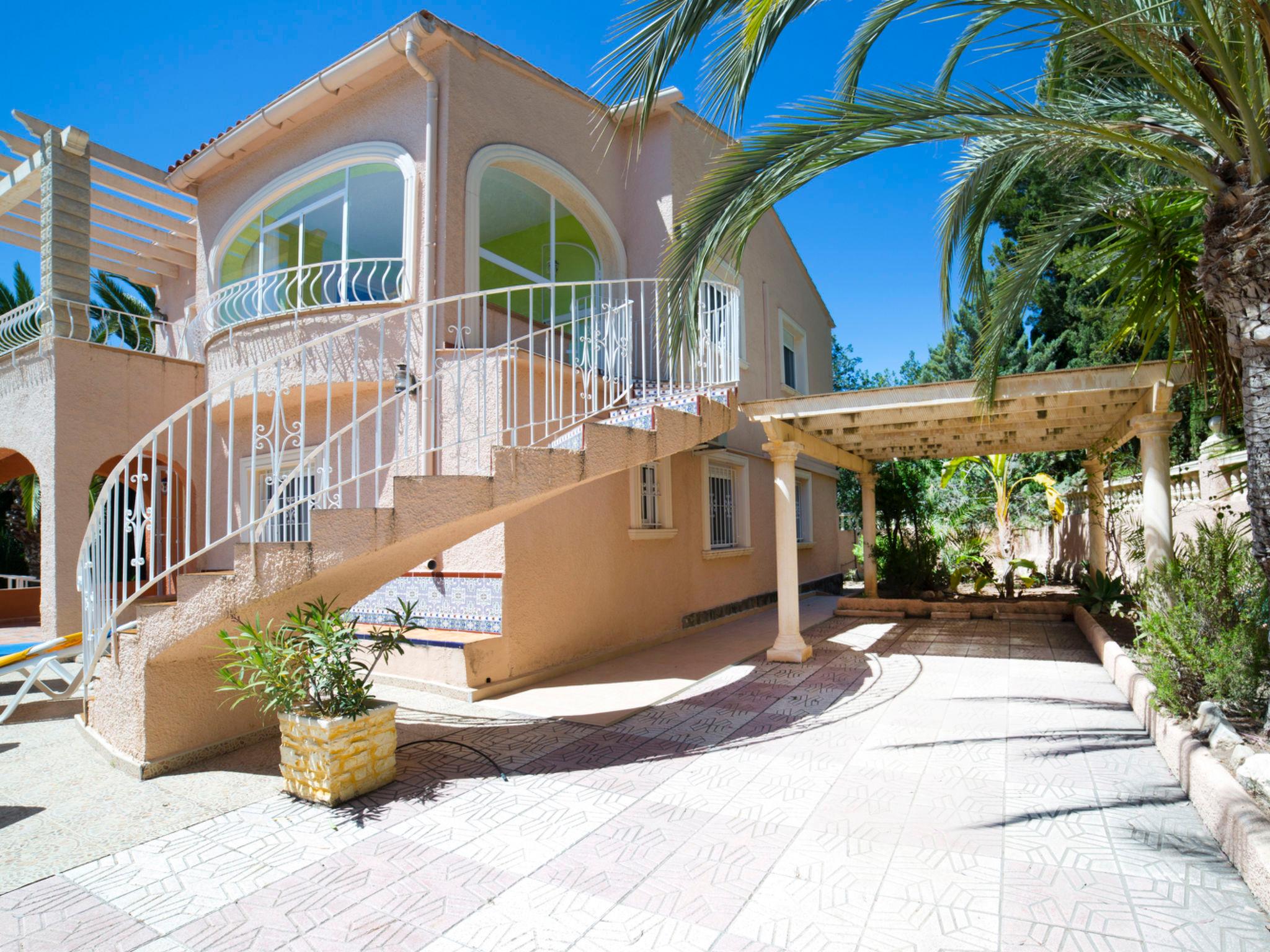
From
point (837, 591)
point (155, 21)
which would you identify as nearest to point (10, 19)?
point (155, 21)

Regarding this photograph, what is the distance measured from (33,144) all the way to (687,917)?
41.8 feet

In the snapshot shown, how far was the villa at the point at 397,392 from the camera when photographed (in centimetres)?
474

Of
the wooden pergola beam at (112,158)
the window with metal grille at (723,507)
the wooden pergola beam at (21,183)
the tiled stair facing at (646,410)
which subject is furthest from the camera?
the window with metal grille at (723,507)

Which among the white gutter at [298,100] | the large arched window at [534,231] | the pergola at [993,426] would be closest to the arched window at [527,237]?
the large arched window at [534,231]

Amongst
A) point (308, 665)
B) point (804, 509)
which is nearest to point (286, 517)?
point (308, 665)

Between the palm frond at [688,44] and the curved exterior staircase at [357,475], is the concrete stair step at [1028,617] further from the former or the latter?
the palm frond at [688,44]

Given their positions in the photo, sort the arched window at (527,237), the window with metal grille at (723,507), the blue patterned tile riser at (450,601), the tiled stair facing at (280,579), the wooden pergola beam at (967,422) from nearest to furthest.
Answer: the tiled stair facing at (280,579), the blue patterned tile riser at (450,601), the wooden pergola beam at (967,422), the arched window at (527,237), the window with metal grille at (723,507)

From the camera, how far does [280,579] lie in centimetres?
427

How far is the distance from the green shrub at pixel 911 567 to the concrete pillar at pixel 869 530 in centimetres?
18

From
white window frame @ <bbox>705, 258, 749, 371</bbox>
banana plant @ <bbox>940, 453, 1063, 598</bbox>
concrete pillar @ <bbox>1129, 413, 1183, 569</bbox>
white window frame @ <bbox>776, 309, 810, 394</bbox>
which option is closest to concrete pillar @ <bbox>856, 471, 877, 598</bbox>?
white window frame @ <bbox>776, 309, 810, 394</bbox>

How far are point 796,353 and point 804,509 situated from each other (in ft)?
11.2

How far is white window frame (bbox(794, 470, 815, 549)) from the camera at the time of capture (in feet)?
48.2

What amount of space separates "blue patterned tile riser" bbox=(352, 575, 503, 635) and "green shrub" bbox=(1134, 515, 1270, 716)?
535 cm

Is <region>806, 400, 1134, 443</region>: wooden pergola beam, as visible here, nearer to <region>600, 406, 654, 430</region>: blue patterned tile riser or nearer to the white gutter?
<region>600, 406, 654, 430</region>: blue patterned tile riser
